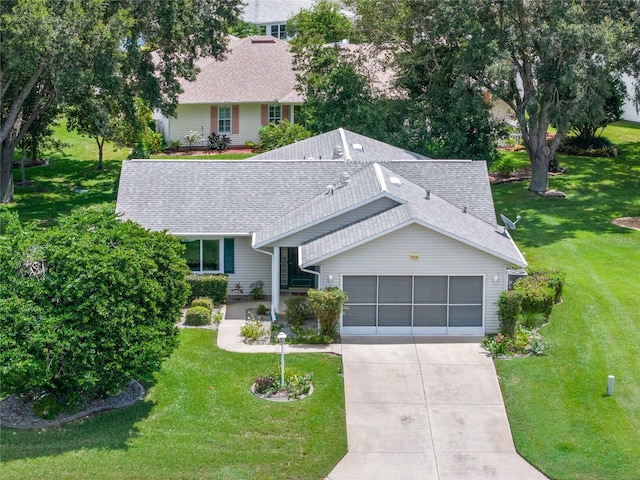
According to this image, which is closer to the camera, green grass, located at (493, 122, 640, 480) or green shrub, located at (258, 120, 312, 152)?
green grass, located at (493, 122, 640, 480)

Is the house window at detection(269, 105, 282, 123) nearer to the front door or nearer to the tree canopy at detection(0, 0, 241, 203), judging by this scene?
the tree canopy at detection(0, 0, 241, 203)

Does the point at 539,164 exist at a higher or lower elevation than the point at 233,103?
lower

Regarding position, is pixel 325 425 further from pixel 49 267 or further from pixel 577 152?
pixel 577 152

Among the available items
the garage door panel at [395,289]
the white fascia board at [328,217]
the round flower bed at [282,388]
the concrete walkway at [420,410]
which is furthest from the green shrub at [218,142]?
the round flower bed at [282,388]

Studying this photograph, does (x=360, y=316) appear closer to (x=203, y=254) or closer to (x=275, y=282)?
(x=275, y=282)

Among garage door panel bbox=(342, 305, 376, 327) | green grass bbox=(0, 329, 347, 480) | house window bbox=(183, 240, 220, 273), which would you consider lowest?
green grass bbox=(0, 329, 347, 480)

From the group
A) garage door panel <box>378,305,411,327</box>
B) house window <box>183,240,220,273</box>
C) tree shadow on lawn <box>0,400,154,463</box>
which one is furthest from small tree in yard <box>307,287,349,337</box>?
tree shadow on lawn <box>0,400,154,463</box>

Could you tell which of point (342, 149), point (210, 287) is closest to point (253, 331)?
point (210, 287)

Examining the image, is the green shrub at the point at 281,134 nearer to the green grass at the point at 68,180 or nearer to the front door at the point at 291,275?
the green grass at the point at 68,180
